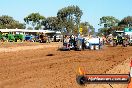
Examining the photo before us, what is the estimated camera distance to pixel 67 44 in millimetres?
36781

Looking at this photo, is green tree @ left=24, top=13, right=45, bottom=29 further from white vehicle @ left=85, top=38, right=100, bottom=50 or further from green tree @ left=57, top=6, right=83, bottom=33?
white vehicle @ left=85, top=38, right=100, bottom=50

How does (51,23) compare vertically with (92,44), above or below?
above

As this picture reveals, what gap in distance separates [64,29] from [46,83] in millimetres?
111553

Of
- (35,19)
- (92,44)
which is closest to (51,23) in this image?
(35,19)

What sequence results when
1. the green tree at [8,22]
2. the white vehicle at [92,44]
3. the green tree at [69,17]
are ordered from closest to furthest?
the white vehicle at [92,44] < the green tree at [69,17] < the green tree at [8,22]

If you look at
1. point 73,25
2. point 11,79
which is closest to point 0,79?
point 11,79

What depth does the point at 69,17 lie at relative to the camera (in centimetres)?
12162

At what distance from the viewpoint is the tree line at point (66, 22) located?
119 m

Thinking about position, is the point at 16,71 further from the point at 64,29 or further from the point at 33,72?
the point at 64,29

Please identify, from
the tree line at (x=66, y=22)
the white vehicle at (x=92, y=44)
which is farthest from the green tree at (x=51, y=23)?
the white vehicle at (x=92, y=44)

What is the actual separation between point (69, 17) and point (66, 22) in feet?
6.97

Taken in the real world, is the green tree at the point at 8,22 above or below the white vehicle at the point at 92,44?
above

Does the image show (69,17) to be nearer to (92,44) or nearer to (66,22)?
(66,22)

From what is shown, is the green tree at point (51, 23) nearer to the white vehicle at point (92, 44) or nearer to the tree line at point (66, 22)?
the tree line at point (66, 22)
